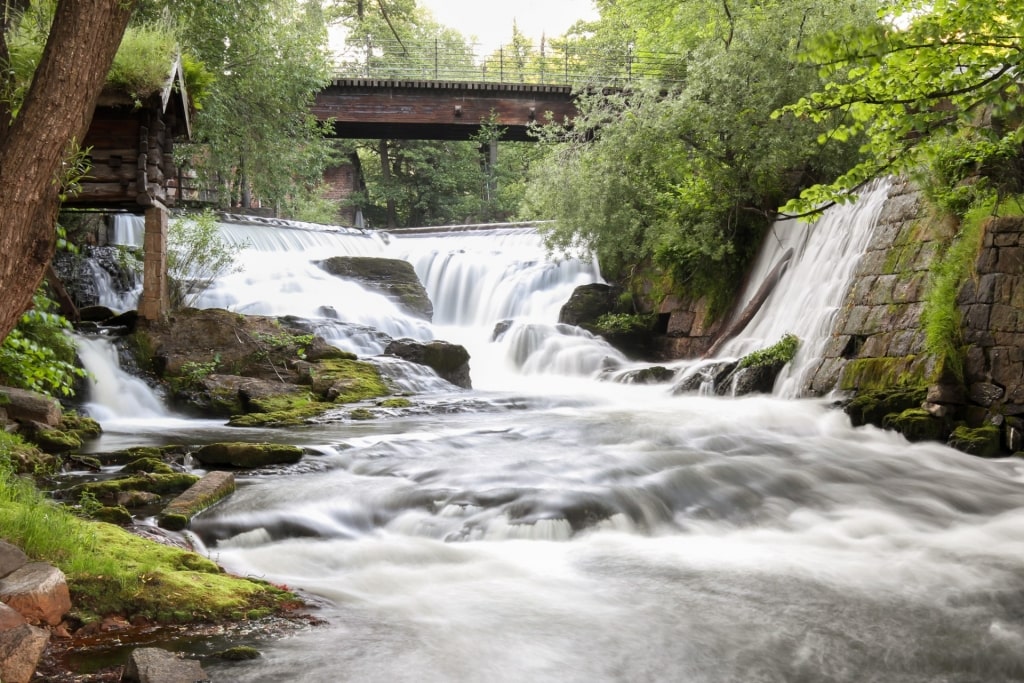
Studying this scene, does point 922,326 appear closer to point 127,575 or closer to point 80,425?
point 127,575

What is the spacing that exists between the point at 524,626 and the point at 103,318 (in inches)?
476

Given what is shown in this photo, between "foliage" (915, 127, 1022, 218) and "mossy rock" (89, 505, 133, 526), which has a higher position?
"foliage" (915, 127, 1022, 218)

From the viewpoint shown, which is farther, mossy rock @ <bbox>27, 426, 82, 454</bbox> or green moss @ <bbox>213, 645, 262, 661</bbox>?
mossy rock @ <bbox>27, 426, 82, 454</bbox>

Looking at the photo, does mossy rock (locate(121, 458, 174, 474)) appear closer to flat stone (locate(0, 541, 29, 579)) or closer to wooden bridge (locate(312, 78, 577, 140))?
flat stone (locate(0, 541, 29, 579))

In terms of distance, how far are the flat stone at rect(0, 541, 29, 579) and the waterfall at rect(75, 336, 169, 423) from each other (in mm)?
7846

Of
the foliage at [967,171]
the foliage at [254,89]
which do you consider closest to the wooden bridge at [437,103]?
the foliage at [254,89]

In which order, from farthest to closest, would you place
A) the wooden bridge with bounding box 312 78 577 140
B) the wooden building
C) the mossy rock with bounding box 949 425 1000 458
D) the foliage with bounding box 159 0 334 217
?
1. the wooden bridge with bounding box 312 78 577 140
2. the foliage with bounding box 159 0 334 217
3. the wooden building
4. the mossy rock with bounding box 949 425 1000 458

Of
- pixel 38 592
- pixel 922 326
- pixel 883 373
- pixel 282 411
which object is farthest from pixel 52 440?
pixel 922 326

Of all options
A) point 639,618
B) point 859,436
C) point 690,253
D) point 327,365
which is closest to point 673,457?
point 859,436

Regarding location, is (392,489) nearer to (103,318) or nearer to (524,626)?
(524,626)

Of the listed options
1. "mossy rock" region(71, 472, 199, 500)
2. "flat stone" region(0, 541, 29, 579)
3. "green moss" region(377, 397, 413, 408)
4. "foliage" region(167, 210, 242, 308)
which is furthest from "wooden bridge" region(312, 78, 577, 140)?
"flat stone" region(0, 541, 29, 579)

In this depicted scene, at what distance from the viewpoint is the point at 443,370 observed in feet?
50.5

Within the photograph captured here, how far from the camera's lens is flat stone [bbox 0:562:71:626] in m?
3.81

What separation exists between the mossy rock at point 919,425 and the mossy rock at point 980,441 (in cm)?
24
